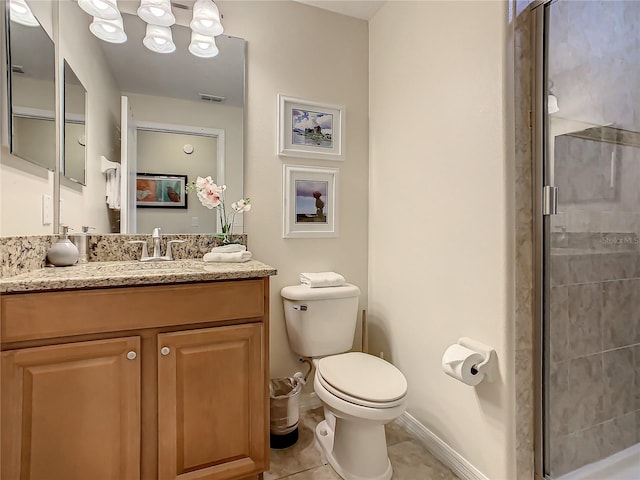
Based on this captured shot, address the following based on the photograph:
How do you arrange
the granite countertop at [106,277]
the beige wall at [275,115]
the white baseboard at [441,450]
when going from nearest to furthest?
the granite countertop at [106,277] → the white baseboard at [441,450] → the beige wall at [275,115]

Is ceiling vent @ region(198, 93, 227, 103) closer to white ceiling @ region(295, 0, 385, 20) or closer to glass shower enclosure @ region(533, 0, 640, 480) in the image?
white ceiling @ region(295, 0, 385, 20)

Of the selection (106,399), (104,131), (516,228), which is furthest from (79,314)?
(516,228)

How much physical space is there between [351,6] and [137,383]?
220 cm

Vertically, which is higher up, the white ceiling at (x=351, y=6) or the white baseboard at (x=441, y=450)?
the white ceiling at (x=351, y=6)

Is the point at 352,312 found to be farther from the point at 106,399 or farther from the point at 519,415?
the point at 106,399

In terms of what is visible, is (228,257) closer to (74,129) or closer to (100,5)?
(74,129)

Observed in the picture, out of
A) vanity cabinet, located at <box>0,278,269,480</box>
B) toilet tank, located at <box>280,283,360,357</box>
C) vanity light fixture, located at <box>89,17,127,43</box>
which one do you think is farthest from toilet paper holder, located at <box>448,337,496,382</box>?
vanity light fixture, located at <box>89,17,127,43</box>

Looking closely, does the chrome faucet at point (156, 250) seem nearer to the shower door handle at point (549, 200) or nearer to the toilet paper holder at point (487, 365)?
the toilet paper holder at point (487, 365)

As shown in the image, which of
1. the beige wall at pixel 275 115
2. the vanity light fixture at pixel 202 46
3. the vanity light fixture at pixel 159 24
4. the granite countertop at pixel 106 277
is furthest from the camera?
the beige wall at pixel 275 115

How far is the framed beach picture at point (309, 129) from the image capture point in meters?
1.89

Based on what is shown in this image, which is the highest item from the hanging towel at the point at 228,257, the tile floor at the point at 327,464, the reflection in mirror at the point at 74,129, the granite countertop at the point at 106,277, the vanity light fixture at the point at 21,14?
the vanity light fixture at the point at 21,14

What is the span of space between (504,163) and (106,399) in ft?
5.30

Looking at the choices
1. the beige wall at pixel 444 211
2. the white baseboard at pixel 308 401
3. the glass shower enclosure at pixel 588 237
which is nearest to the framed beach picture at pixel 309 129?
the beige wall at pixel 444 211

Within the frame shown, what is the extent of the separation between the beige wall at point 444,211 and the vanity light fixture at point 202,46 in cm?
95
